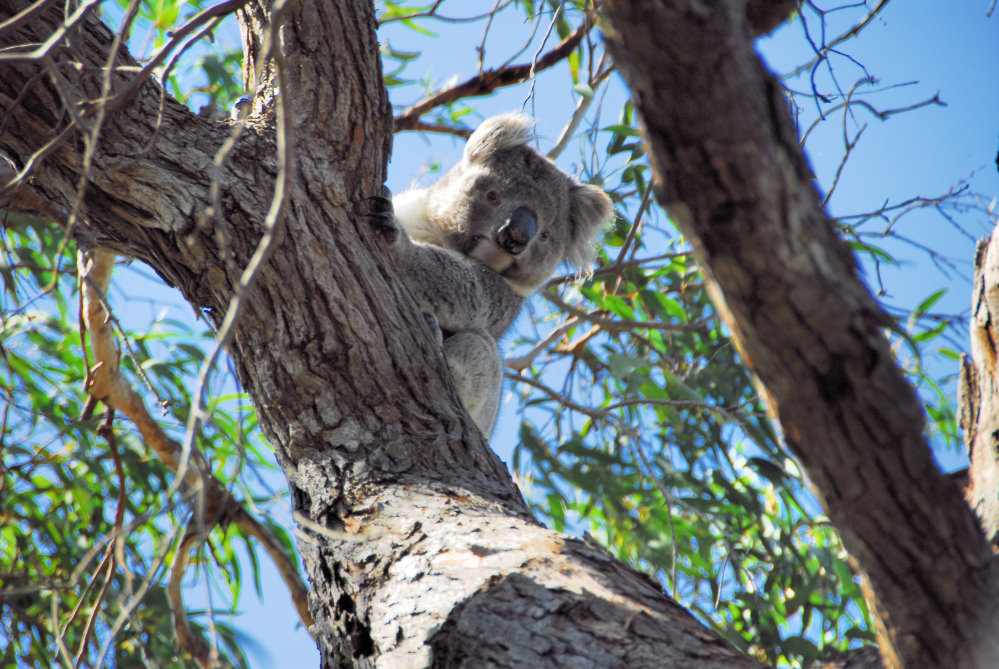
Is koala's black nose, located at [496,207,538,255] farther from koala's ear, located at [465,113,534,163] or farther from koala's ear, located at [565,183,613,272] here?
koala's ear, located at [565,183,613,272]

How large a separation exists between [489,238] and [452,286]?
36cm

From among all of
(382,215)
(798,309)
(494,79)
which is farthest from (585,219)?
(798,309)

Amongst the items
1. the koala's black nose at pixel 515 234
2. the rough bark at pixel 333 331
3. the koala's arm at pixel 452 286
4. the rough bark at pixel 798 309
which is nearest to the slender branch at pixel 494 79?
the koala's black nose at pixel 515 234

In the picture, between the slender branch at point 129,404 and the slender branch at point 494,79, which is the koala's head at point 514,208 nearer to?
the slender branch at point 494,79

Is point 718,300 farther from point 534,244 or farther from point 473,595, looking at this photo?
point 534,244

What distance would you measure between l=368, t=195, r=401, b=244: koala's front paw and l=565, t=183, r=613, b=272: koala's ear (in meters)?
1.54

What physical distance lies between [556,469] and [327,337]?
1.95 meters

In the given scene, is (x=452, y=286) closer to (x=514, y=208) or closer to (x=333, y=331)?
(x=514, y=208)

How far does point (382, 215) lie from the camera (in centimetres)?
185

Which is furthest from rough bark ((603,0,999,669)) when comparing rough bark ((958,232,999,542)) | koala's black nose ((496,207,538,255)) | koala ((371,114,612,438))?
koala's black nose ((496,207,538,255))

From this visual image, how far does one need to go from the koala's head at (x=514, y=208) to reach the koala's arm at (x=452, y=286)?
100 mm

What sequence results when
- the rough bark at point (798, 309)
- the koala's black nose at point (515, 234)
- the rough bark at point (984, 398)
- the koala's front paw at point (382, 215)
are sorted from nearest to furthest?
the rough bark at point (798, 309), the rough bark at point (984, 398), the koala's front paw at point (382, 215), the koala's black nose at point (515, 234)

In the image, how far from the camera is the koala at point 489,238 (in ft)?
8.71

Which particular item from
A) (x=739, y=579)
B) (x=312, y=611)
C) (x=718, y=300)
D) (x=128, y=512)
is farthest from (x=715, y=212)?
(x=128, y=512)
